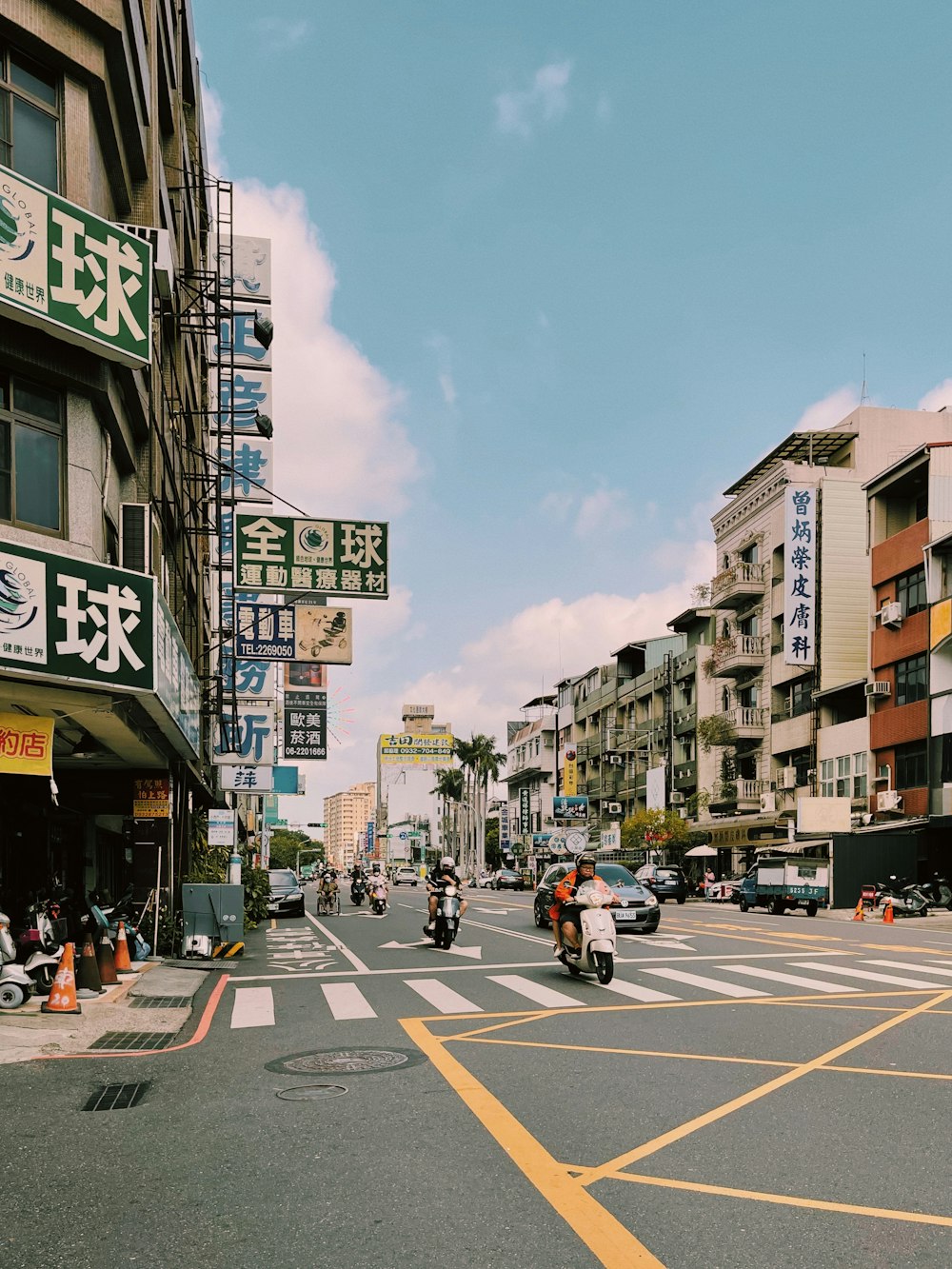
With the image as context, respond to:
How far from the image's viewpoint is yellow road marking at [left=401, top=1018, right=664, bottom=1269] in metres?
4.77

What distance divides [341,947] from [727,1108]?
1640 centimetres

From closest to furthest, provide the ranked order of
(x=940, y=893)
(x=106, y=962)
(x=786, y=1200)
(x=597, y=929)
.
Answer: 1. (x=786, y=1200)
2. (x=597, y=929)
3. (x=106, y=962)
4. (x=940, y=893)

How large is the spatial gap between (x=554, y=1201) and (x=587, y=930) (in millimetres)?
9604

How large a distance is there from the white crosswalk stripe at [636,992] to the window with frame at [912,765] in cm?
3145

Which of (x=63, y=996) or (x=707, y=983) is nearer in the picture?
(x=63, y=996)

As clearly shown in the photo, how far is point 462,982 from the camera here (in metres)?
15.6

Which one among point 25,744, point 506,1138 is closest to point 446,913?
point 25,744

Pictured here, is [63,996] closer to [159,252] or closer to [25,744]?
[25,744]

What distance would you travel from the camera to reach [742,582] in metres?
61.6

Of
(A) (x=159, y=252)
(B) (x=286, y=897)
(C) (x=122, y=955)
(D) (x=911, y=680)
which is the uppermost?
(A) (x=159, y=252)

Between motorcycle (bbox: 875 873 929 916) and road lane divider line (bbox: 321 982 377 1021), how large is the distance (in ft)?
79.5

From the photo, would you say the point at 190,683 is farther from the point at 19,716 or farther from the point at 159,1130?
the point at 159,1130

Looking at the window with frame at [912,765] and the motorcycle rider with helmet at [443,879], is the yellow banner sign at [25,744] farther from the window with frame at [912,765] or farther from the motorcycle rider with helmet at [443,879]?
the window with frame at [912,765]

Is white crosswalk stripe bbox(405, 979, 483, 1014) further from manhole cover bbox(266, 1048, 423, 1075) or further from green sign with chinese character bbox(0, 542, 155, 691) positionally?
green sign with chinese character bbox(0, 542, 155, 691)
